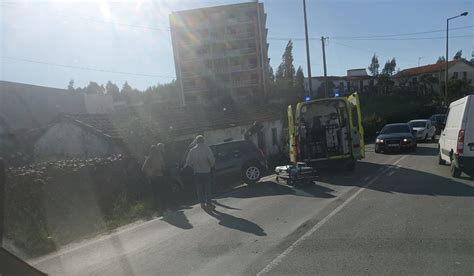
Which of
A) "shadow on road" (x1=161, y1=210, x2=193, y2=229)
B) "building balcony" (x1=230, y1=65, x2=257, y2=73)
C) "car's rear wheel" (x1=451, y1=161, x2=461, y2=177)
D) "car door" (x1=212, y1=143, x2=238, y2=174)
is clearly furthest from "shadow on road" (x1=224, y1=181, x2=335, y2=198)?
"building balcony" (x1=230, y1=65, x2=257, y2=73)

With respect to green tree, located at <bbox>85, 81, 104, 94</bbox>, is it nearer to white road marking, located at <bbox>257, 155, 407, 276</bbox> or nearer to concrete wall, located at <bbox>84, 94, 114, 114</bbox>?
concrete wall, located at <bbox>84, 94, 114, 114</bbox>

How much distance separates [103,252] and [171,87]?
9242 centimetres

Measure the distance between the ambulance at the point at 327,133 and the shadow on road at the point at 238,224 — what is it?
704cm

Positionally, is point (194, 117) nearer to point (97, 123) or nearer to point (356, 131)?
point (97, 123)

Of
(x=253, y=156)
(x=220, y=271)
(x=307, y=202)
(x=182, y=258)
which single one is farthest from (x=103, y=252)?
(x=253, y=156)

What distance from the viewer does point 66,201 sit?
441 inches

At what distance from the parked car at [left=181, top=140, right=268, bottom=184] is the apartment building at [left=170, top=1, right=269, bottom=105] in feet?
190

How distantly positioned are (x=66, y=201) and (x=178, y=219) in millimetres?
3364

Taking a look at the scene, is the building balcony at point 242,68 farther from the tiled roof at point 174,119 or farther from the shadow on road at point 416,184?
the shadow on road at point 416,184

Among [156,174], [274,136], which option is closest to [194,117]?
[274,136]

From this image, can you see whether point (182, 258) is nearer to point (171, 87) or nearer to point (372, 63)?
point (171, 87)

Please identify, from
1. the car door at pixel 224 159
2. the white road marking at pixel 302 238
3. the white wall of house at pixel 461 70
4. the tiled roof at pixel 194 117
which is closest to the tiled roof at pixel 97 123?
the tiled roof at pixel 194 117

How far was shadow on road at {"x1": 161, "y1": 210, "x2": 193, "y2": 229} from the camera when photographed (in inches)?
351

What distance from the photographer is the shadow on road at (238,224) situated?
7736 mm
